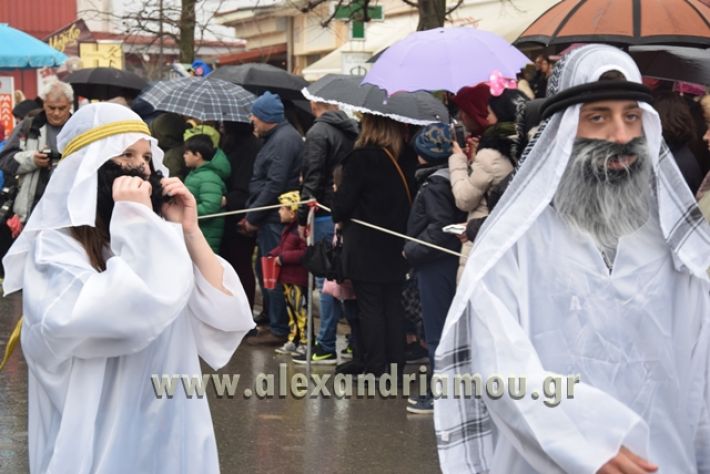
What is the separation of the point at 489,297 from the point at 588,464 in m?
0.48

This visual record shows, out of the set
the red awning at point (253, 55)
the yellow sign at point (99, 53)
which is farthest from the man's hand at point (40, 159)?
the red awning at point (253, 55)

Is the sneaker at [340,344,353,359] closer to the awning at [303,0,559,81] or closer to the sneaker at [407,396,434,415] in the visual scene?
the sneaker at [407,396,434,415]

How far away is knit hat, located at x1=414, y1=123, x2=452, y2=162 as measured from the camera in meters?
7.77

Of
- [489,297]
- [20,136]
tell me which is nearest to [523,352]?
[489,297]

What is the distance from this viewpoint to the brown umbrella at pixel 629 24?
7.50 meters

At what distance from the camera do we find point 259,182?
10.2 m

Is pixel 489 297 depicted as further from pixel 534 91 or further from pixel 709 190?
pixel 534 91

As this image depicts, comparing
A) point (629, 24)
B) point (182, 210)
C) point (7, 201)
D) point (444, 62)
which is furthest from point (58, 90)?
point (182, 210)

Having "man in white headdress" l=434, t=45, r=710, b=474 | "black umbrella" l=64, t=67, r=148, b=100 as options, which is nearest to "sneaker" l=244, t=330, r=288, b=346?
"black umbrella" l=64, t=67, r=148, b=100

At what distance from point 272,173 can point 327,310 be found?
1.31 meters

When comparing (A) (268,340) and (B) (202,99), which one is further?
(B) (202,99)

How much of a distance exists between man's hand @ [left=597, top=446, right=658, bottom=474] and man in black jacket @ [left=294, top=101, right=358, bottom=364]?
20.8 feet

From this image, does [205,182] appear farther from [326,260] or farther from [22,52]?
[22,52]

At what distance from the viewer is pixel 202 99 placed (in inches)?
418
